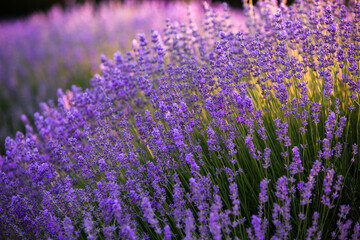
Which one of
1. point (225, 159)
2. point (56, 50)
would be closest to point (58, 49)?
point (56, 50)

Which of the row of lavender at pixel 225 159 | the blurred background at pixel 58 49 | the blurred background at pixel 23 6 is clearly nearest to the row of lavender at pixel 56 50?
the blurred background at pixel 58 49

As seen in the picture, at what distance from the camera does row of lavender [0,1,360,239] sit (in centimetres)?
196

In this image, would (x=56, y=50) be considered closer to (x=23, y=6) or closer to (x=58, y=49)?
(x=58, y=49)

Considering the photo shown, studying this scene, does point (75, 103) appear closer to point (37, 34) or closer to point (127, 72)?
point (127, 72)

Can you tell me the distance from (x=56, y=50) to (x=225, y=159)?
6.41 metres

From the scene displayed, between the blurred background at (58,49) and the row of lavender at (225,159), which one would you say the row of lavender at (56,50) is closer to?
the blurred background at (58,49)

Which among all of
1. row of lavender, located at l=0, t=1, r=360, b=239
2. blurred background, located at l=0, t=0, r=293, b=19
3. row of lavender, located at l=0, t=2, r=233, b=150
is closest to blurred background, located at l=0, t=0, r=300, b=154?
row of lavender, located at l=0, t=2, r=233, b=150

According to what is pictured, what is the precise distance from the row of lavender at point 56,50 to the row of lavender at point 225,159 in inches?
116

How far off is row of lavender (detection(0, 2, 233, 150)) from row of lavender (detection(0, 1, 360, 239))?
2937 mm

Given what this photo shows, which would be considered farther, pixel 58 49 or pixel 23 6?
pixel 23 6

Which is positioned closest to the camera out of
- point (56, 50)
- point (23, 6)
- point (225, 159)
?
point (225, 159)

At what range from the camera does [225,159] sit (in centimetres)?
242

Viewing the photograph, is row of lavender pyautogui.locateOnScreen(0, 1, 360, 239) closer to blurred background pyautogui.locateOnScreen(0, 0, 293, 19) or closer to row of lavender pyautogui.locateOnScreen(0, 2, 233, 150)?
row of lavender pyautogui.locateOnScreen(0, 2, 233, 150)

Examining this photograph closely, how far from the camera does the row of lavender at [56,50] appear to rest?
6.25 metres
